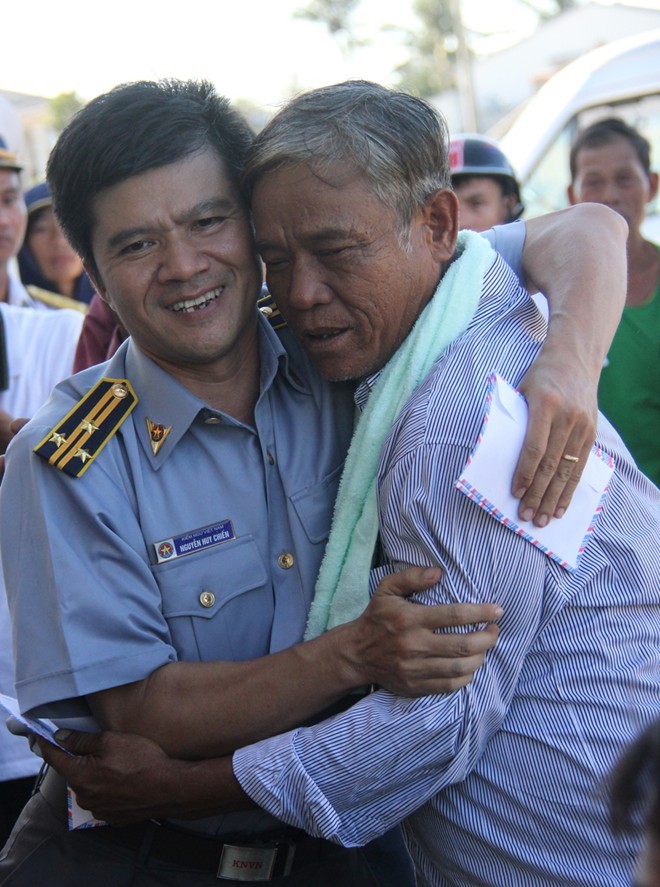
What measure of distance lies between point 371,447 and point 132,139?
0.76 m

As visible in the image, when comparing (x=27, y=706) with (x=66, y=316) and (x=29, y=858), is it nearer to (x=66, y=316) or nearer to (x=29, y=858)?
(x=29, y=858)

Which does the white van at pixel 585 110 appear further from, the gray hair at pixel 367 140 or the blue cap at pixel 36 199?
the gray hair at pixel 367 140

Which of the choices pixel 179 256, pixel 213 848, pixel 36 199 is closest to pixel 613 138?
pixel 36 199

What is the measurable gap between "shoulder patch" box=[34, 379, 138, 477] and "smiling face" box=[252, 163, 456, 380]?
0.38 metres

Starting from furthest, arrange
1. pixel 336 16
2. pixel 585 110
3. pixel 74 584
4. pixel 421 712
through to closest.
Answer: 1. pixel 336 16
2. pixel 585 110
3. pixel 74 584
4. pixel 421 712

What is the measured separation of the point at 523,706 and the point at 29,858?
1.07m

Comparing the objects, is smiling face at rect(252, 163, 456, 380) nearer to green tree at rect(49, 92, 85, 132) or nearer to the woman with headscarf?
the woman with headscarf

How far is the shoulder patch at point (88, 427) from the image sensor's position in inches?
76.6

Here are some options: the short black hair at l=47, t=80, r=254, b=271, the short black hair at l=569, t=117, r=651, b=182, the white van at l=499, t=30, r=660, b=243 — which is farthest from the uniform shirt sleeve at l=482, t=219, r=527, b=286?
the white van at l=499, t=30, r=660, b=243

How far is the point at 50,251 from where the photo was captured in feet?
17.5

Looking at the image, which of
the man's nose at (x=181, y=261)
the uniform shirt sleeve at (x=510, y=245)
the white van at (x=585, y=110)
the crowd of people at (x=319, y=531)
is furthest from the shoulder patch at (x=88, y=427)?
the white van at (x=585, y=110)

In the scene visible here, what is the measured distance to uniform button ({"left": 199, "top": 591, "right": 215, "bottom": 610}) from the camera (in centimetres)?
203

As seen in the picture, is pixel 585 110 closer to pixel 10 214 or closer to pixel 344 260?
pixel 10 214

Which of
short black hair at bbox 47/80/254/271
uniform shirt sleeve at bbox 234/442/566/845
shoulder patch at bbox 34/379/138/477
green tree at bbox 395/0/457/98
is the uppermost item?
short black hair at bbox 47/80/254/271
